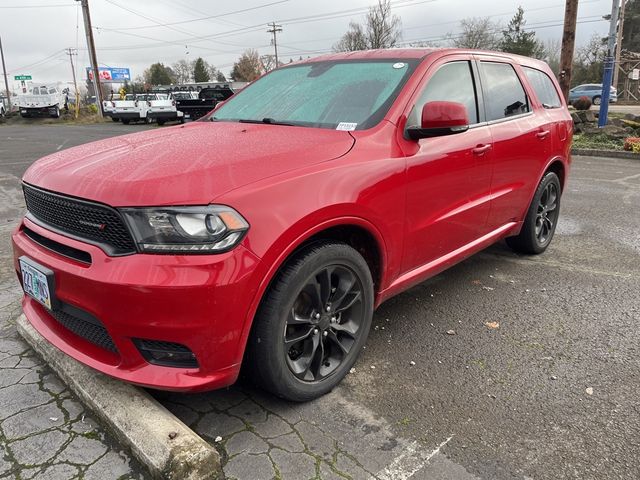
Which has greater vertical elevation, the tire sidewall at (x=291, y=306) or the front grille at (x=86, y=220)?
the front grille at (x=86, y=220)

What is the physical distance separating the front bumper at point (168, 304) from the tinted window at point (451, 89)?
1516 millimetres

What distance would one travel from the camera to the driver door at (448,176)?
A: 116 inches

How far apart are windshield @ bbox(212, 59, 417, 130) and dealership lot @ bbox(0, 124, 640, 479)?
1419mm

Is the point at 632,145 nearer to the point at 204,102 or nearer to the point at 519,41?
the point at 204,102

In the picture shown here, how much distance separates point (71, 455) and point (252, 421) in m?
0.79

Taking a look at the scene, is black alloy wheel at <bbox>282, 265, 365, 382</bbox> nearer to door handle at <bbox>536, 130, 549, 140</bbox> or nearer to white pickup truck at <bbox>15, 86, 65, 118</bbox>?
door handle at <bbox>536, 130, 549, 140</bbox>

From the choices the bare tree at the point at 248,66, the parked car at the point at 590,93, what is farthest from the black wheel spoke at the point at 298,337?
the bare tree at the point at 248,66

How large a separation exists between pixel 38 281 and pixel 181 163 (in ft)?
2.89

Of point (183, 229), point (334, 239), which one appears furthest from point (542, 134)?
point (183, 229)

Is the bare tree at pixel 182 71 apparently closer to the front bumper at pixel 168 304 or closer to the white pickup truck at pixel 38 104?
the white pickup truck at pixel 38 104

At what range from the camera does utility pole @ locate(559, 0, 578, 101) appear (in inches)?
533

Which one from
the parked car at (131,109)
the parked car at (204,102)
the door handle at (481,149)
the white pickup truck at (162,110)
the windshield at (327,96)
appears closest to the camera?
the windshield at (327,96)

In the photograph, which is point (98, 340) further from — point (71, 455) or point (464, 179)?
point (464, 179)

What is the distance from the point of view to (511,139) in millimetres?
3811
